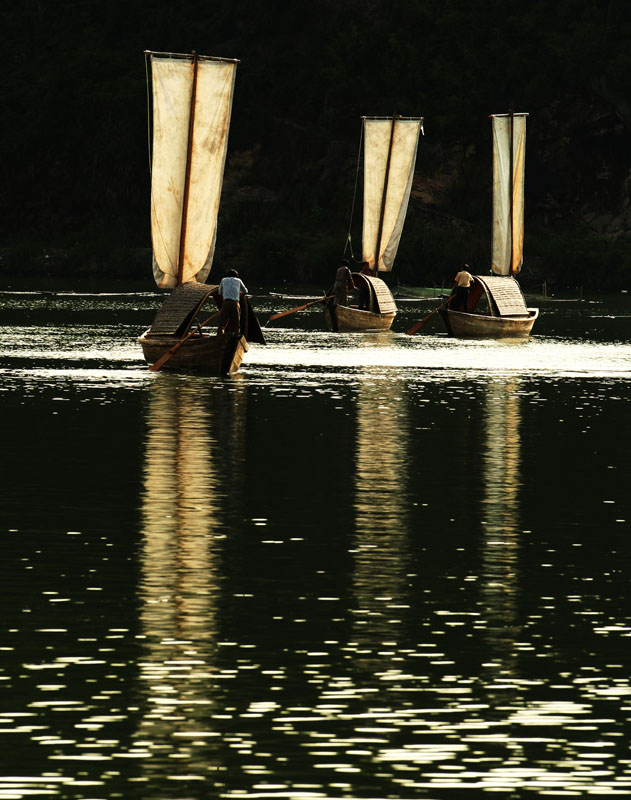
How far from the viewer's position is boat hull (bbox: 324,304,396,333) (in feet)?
171

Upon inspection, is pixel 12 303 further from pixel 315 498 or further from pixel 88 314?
pixel 315 498

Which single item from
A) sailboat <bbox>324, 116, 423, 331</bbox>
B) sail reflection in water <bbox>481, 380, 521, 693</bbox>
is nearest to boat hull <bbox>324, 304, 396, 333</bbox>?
sailboat <bbox>324, 116, 423, 331</bbox>

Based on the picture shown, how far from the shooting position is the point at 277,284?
322 feet

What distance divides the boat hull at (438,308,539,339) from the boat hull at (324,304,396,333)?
2.50 meters

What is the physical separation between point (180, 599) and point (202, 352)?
2208 centimetres

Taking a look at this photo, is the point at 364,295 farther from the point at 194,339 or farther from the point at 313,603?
the point at 313,603

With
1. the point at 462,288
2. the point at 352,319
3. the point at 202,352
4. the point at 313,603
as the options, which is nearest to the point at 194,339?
the point at 202,352

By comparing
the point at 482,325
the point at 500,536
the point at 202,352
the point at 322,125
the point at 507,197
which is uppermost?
the point at 322,125

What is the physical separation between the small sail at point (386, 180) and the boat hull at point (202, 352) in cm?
2567

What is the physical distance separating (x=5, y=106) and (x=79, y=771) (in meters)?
106

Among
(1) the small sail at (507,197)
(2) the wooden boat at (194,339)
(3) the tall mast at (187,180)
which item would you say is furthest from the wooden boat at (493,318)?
(2) the wooden boat at (194,339)

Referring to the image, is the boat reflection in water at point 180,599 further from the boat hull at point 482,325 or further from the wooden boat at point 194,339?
the boat hull at point 482,325

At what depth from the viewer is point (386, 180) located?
60.2 m

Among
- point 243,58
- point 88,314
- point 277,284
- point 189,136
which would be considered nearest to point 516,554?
point 189,136
